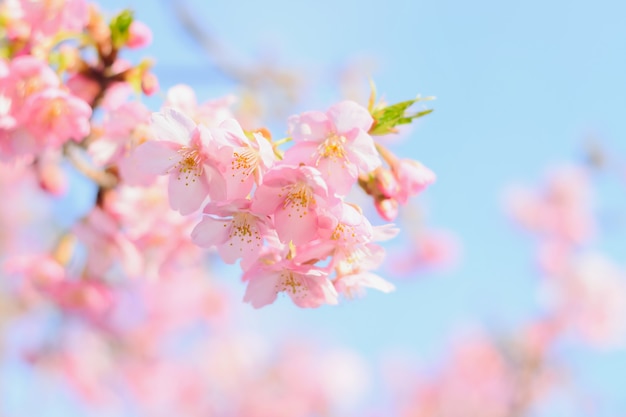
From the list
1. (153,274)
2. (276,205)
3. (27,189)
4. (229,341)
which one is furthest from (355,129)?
(229,341)

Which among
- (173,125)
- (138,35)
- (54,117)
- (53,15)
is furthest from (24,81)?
(173,125)

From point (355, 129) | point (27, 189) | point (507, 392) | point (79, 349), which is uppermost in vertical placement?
point (507, 392)

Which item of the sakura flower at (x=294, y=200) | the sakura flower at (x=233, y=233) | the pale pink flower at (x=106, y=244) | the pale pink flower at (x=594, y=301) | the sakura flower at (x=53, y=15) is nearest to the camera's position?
the sakura flower at (x=294, y=200)

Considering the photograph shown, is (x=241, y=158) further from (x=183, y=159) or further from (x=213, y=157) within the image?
(x=183, y=159)

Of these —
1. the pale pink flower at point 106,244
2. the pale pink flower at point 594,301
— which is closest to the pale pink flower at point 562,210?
the pale pink flower at point 594,301

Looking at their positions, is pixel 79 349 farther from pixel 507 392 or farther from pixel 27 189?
pixel 507 392

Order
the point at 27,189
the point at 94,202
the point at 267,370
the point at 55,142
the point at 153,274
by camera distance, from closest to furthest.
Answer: the point at 55,142 < the point at 94,202 < the point at 153,274 < the point at 27,189 < the point at 267,370

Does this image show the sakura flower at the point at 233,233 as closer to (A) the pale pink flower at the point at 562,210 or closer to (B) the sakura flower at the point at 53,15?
(B) the sakura flower at the point at 53,15
